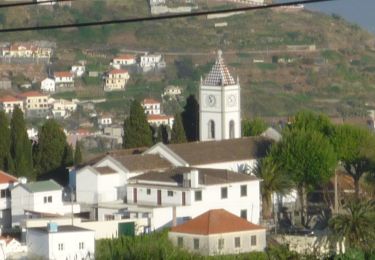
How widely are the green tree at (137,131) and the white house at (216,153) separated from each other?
3.43 m

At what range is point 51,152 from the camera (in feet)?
143

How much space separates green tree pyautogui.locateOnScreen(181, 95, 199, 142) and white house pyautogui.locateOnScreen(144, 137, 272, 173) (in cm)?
456

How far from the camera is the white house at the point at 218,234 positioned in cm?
3419

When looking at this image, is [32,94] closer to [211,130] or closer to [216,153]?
[211,130]

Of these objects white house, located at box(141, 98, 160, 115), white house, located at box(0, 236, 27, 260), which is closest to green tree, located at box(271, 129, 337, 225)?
white house, located at box(0, 236, 27, 260)

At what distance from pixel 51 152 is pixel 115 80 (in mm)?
56303

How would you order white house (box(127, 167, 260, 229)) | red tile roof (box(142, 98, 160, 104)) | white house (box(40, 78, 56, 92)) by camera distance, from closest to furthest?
white house (box(127, 167, 260, 229)) → red tile roof (box(142, 98, 160, 104)) → white house (box(40, 78, 56, 92))

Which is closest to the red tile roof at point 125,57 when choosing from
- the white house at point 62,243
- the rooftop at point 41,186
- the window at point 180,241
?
the rooftop at point 41,186

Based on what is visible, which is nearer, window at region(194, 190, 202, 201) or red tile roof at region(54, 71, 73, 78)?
window at region(194, 190, 202, 201)

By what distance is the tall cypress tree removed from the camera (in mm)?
43562

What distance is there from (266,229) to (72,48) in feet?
253

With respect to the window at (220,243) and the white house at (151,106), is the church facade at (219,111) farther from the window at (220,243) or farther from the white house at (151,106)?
the white house at (151,106)

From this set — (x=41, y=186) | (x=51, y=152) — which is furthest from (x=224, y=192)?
(x=51, y=152)

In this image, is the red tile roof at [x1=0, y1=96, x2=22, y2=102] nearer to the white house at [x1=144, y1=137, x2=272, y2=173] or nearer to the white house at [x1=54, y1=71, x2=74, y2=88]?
the white house at [x1=54, y1=71, x2=74, y2=88]
